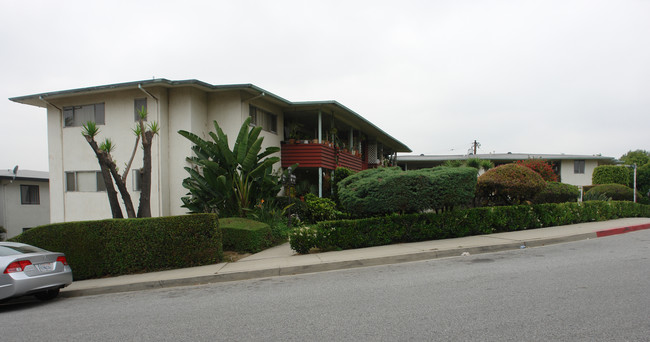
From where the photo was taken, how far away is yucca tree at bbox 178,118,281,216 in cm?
1345

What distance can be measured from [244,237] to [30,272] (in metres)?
4.99

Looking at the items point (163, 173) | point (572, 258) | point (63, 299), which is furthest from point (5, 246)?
point (572, 258)

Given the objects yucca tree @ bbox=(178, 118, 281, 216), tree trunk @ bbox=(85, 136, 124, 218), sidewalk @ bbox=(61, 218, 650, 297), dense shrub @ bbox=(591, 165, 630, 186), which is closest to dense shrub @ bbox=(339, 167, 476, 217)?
sidewalk @ bbox=(61, 218, 650, 297)

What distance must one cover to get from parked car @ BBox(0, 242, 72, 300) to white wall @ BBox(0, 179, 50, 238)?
1899 centimetres

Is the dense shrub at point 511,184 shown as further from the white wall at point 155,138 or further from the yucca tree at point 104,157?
the yucca tree at point 104,157

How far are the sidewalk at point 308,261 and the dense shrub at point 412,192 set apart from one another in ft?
3.62

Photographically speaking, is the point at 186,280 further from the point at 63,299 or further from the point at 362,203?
the point at 362,203

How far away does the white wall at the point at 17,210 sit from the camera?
23.5 meters

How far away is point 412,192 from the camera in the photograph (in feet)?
37.6

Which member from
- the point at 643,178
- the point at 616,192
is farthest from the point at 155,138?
the point at 643,178

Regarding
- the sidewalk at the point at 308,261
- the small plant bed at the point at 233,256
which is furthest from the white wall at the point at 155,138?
the sidewalk at the point at 308,261

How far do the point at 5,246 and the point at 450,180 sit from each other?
418 inches

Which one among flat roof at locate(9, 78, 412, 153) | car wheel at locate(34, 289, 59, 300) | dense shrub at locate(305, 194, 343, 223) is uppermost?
flat roof at locate(9, 78, 412, 153)

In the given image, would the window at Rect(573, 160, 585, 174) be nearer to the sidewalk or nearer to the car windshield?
the sidewalk
